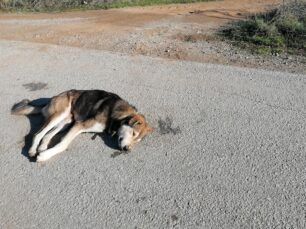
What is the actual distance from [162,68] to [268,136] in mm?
3272

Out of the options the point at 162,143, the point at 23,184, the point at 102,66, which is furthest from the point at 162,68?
the point at 23,184

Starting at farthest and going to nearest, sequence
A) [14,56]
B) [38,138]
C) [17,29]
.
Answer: [17,29] < [14,56] < [38,138]

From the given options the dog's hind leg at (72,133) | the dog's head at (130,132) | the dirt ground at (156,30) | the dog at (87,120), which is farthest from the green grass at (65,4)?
the dog's head at (130,132)

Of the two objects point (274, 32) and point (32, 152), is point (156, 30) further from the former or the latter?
point (32, 152)

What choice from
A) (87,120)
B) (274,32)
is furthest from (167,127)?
(274,32)

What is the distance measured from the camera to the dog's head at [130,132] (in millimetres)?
5848

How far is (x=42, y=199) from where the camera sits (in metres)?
5.26

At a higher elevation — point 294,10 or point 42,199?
point 294,10

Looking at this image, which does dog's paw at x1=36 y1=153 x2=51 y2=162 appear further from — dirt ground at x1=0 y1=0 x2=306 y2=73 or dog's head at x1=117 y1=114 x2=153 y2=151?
dirt ground at x1=0 y1=0 x2=306 y2=73

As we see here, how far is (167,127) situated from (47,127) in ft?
5.76

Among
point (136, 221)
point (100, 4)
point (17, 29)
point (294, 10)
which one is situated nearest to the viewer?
point (136, 221)

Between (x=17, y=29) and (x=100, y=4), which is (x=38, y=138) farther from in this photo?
(x=100, y=4)

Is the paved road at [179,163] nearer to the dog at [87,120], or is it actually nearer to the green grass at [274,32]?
the dog at [87,120]

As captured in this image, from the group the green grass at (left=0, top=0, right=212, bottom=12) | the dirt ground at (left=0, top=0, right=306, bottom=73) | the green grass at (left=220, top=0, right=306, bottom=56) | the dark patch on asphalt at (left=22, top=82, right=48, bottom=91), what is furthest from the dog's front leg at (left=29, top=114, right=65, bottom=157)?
the green grass at (left=0, top=0, right=212, bottom=12)
